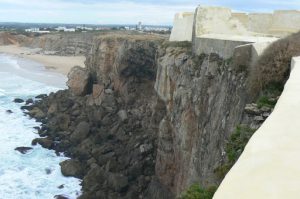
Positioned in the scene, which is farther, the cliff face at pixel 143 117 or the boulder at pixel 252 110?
the cliff face at pixel 143 117

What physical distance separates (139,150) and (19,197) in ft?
21.0

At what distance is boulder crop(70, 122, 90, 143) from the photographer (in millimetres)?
29188

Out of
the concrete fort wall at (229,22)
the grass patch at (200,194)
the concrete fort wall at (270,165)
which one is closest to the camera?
the concrete fort wall at (270,165)

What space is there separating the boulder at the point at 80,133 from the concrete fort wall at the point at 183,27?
885 centimetres

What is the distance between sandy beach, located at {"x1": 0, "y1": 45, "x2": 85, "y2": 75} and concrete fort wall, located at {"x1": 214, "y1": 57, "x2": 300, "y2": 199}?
5547cm

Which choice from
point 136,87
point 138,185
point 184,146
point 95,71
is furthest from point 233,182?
point 95,71

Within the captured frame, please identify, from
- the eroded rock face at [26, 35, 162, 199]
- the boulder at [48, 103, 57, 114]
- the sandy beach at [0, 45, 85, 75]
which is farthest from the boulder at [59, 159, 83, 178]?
the sandy beach at [0, 45, 85, 75]

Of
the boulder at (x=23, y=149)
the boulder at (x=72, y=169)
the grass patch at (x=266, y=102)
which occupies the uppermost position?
the grass patch at (x=266, y=102)

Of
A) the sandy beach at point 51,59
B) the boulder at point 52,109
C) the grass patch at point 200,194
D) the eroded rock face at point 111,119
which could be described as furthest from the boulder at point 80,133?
the sandy beach at point 51,59

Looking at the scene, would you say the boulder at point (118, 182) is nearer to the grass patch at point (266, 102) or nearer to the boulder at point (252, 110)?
the grass patch at point (266, 102)

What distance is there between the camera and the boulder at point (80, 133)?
29188 millimetres

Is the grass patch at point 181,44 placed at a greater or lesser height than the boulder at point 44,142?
greater

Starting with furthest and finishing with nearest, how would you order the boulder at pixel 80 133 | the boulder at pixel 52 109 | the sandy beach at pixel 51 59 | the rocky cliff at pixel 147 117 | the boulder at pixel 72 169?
the sandy beach at pixel 51 59 → the boulder at pixel 52 109 → the boulder at pixel 80 133 → the boulder at pixel 72 169 → the rocky cliff at pixel 147 117

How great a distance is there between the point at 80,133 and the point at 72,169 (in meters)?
5.24
